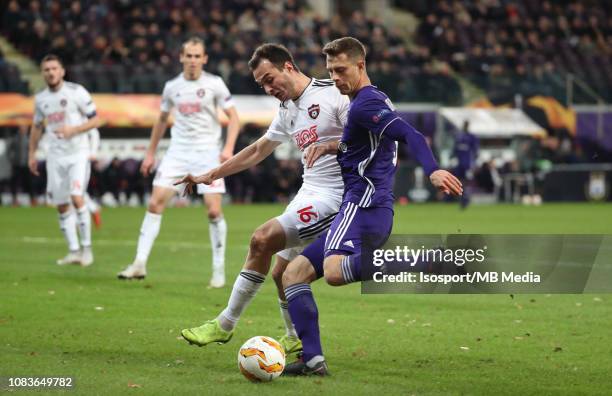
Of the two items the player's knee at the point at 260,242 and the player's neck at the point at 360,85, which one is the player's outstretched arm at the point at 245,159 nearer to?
the player's knee at the point at 260,242

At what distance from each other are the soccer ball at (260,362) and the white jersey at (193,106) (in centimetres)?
578

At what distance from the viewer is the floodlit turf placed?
6734 millimetres

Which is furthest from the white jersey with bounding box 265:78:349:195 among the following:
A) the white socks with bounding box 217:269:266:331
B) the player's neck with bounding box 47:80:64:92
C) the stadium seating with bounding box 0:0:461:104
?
the stadium seating with bounding box 0:0:461:104

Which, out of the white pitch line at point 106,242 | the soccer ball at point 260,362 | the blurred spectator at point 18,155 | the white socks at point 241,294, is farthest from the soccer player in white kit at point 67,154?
the blurred spectator at point 18,155

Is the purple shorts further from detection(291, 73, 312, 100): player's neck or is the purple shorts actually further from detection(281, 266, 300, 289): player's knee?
detection(291, 73, 312, 100): player's neck

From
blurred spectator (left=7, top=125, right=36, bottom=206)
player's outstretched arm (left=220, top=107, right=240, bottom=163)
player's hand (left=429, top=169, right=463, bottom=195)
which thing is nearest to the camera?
player's hand (left=429, top=169, right=463, bottom=195)

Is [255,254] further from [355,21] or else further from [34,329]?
[355,21]

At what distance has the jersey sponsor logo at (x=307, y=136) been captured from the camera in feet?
24.7

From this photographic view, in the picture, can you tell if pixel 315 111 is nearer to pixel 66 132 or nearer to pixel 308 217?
pixel 308 217

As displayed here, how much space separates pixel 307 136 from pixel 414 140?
133 cm

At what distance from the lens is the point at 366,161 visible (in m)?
6.83

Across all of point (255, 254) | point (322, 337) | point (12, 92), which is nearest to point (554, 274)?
point (255, 254)

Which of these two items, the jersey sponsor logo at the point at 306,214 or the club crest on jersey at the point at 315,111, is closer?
the jersey sponsor logo at the point at 306,214

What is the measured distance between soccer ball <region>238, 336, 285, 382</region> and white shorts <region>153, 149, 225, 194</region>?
5.42 metres
